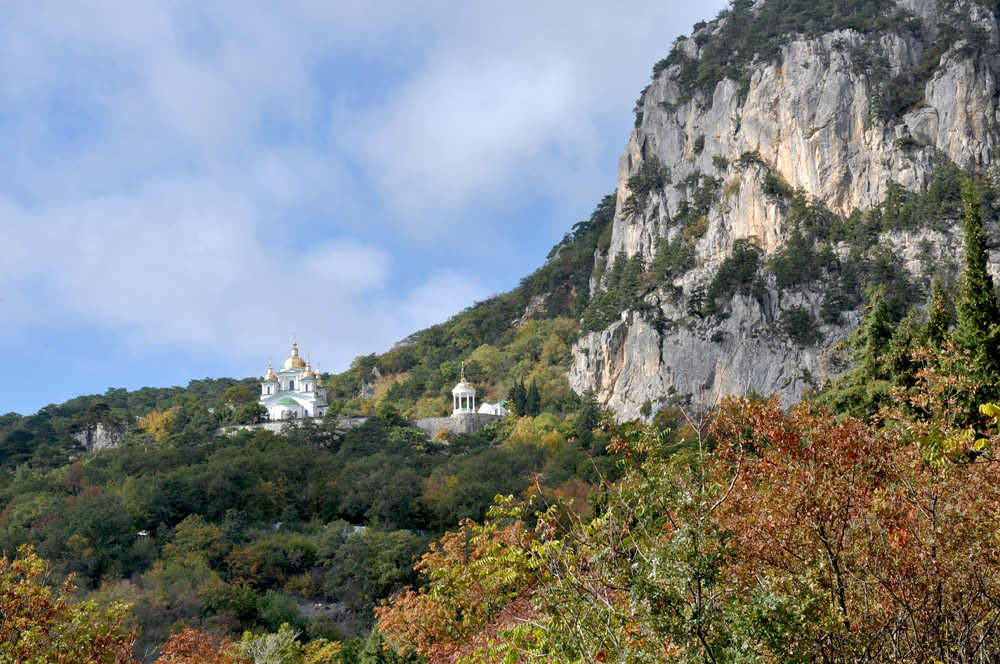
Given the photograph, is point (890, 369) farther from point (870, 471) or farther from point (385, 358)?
point (385, 358)

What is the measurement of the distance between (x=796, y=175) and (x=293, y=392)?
1452 inches

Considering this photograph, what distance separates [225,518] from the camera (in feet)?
113

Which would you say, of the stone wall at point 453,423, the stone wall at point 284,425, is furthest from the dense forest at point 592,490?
the stone wall at point 453,423

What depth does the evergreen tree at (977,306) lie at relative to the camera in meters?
15.7

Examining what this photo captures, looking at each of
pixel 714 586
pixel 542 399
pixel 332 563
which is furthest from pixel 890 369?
pixel 542 399

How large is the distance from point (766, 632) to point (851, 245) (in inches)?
1810

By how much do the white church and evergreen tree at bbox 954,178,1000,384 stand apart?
4653 cm

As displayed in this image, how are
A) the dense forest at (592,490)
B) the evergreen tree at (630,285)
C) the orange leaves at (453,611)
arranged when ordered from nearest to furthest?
the dense forest at (592,490)
the orange leaves at (453,611)
the evergreen tree at (630,285)

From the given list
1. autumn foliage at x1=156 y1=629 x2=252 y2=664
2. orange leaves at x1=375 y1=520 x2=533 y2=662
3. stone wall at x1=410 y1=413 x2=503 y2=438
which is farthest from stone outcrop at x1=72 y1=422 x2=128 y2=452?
orange leaves at x1=375 y1=520 x2=533 y2=662

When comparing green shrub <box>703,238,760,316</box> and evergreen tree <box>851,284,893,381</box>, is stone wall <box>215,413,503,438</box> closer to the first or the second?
green shrub <box>703,238,760,316</box>

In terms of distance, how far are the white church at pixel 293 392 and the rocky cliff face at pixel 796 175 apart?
19249 millimetres

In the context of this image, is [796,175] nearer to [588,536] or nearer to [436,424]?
[436,424]

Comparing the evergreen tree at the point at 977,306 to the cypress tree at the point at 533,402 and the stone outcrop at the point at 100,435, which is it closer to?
the cypress tree at the point at 533,402

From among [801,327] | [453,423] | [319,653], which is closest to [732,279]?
[801,327]
